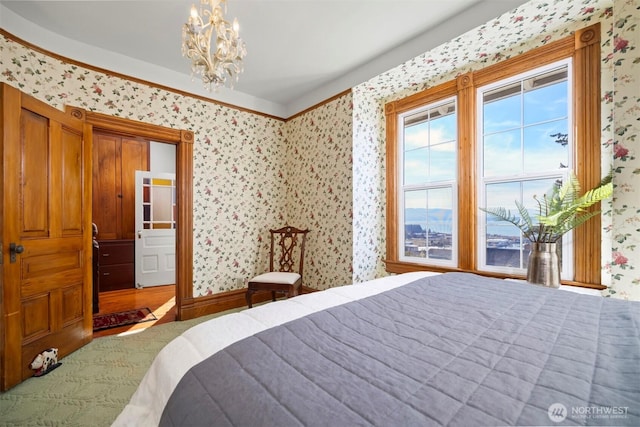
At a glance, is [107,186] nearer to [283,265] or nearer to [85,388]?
[283,265]

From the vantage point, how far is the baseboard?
3.02 meters

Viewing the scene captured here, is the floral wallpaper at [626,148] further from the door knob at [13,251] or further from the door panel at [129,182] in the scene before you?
the door panel at [129,182]

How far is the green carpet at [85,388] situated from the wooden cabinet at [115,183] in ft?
8.84

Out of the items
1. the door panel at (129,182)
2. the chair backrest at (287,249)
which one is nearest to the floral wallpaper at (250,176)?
the chair backrest at (287,249)

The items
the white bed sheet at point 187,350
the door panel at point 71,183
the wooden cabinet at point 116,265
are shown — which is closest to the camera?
the white bed sheet at point 187,350

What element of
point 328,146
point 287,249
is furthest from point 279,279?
point 328,146

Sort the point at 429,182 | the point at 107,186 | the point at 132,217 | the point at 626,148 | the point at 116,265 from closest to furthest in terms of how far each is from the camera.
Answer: the point at 626,148
the point at 429,182
the point at 116,265
the point at 107,186
the point at 132,217

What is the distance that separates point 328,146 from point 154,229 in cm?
353

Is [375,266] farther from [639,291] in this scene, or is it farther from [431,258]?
[639,291]

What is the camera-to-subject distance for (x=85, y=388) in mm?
1836

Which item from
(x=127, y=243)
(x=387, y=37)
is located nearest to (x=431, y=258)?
(x=387, y=37)

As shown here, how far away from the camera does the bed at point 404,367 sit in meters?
0.54

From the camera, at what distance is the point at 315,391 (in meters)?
0.61

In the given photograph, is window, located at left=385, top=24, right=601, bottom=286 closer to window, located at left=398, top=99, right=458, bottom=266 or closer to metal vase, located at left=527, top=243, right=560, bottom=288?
window, located at left=398, top=99, right=458, bottom=266
